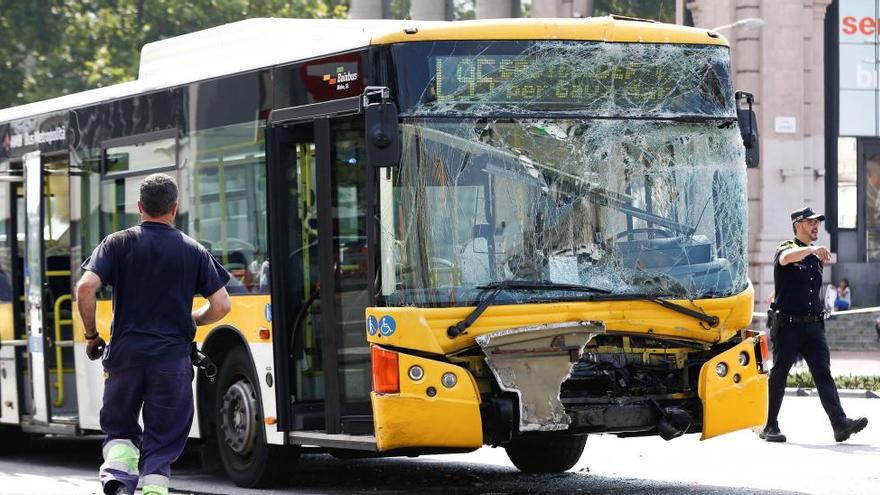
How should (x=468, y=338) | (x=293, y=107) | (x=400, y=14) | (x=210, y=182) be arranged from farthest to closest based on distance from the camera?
(x=400, y=14) < (x=210, y=182) < (x=293, y=107) < (x=468, y=338)

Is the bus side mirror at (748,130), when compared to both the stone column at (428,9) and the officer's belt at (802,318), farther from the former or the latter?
the stone column at (428,9)

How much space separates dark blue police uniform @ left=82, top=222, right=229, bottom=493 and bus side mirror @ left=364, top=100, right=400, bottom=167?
1.75m

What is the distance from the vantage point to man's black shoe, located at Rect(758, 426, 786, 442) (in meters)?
14.4

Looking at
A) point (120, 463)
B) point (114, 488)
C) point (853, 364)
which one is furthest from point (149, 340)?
point (853, 364)

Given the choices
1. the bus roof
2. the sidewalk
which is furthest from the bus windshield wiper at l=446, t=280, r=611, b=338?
the sidewalk

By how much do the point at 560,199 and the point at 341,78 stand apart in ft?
4.82

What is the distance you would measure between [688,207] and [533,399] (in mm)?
1511

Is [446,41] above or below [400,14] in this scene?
below

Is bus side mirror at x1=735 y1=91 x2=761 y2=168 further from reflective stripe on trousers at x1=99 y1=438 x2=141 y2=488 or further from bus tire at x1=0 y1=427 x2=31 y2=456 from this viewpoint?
bus tire at x1=0 y1=427 x2=31 y2=456

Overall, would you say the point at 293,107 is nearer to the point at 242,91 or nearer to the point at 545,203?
the point at 242,91

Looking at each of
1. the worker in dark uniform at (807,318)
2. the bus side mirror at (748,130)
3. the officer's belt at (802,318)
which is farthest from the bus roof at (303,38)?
the officer's belt at (802,318)

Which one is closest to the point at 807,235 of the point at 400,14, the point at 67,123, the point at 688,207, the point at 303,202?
the point at 688,207

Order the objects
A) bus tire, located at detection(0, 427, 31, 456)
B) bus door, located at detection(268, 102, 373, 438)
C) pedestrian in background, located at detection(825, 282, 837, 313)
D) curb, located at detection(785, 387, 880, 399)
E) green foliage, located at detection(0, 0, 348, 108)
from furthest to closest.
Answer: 1. green foliage, located at detection(0, 0, 348, 108)
2. pedestrian in background, located at detection(825, 282, 837, 313)
3. curb, located at detection(785, 387, 880, 399)
4. bus tire, located at detection(0, 427, 31, 456)
5. bus door, located at detection(268, 102, 373, 438)

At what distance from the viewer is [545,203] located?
10.2 m
